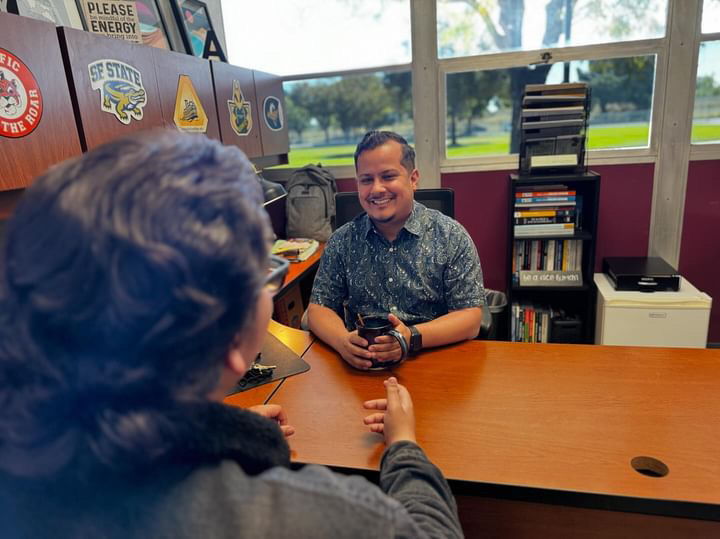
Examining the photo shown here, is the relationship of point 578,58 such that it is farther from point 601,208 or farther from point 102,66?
point 102,66

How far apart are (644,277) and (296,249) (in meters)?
1.89

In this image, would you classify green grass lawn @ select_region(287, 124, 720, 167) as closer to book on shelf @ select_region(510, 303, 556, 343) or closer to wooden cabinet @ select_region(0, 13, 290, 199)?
book on shelf @ select_region(510, 303, 556, 343)

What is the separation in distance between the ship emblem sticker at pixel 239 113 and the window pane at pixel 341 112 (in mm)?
746

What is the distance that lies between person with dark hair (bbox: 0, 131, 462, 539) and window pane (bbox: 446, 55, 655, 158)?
2917mm

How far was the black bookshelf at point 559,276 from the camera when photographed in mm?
2596

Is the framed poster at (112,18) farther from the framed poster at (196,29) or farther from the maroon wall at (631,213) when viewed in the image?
the maroon wall at (631,213)

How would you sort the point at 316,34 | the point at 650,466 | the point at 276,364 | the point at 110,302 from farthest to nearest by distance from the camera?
the point at 316,34, the point at 276,364, the point at 650,466, the point at 110,302

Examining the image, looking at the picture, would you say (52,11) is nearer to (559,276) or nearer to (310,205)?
(310,205)

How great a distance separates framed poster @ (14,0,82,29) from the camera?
1.76m

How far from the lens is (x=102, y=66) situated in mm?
1659

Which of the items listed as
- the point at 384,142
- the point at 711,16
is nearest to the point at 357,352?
the point at 384,142

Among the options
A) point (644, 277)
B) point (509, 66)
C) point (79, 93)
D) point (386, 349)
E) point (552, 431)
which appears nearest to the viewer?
point (552, 431)

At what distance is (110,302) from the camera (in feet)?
1.28

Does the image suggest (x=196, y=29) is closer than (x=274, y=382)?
No
